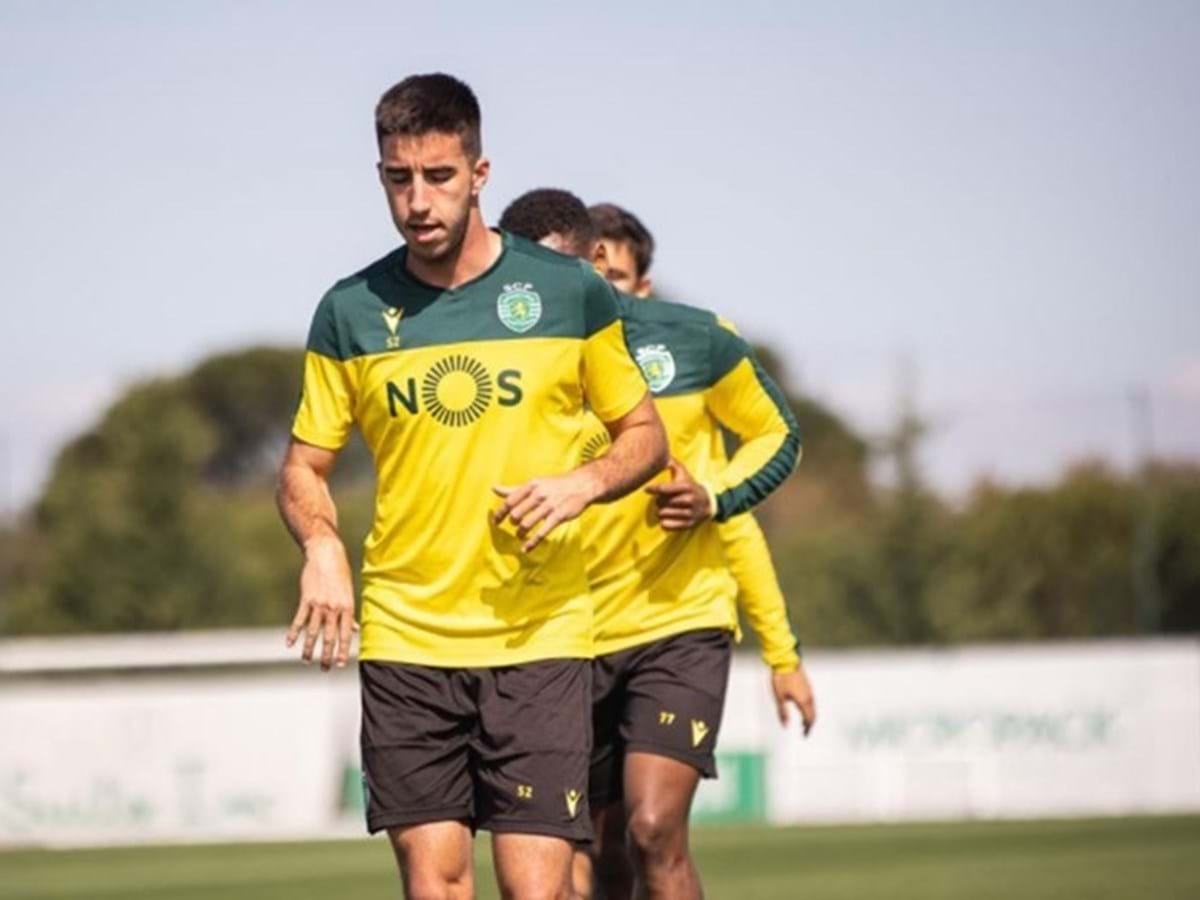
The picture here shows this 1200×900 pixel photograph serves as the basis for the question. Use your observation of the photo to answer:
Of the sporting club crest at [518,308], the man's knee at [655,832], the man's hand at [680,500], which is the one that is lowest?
the man's knee at [655,832]

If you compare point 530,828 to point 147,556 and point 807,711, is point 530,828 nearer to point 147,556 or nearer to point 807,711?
point 807,711

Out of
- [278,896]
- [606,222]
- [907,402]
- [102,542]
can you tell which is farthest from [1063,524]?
[606,222]

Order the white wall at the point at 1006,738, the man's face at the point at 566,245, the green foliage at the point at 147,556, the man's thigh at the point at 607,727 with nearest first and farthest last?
the man's face at the point at 566,245 → the man's thigh at the point at 607,727 → the white wall at the point at 1006,738 → the green foliage at the point at 147,556

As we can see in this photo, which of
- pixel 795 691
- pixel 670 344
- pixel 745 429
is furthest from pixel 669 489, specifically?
pixel 795 691

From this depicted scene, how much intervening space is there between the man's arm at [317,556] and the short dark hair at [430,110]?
3.07ft

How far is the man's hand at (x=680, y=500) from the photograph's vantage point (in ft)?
28.9

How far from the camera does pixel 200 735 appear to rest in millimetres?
25953

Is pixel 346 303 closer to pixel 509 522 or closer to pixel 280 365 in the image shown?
pixel 509 522

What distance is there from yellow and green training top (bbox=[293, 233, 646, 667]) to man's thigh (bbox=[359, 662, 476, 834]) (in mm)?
65

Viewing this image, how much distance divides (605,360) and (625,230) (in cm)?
276

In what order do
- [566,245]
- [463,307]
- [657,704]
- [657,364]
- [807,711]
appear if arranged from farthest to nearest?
[807,711] < [657,364] < [657,704] < [566,245] < [463,307]

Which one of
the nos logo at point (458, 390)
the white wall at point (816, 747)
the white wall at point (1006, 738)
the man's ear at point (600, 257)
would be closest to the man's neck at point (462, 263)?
the nos logo at point (458, 390)

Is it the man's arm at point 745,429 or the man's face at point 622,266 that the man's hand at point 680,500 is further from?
the man's face at point 622,266

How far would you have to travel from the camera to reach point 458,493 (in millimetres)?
7086
